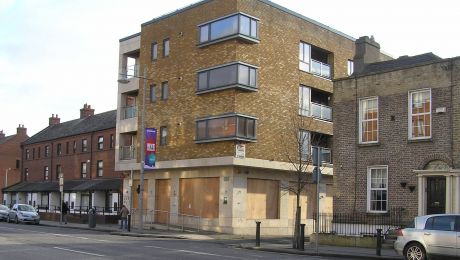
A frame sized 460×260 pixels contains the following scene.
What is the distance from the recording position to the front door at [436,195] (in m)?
21.8

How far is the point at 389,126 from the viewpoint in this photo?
2384 centimetres

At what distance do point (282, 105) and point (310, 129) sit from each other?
2.98 metres

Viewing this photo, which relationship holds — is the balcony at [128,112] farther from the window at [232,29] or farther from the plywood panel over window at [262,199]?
the plywood panel over window at [262,199]

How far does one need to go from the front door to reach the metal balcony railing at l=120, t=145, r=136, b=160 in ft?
78.5

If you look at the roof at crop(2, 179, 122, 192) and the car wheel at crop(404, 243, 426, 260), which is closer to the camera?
the car wheel at crop(404, 243, 426, 260)

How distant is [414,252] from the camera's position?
55.1 ft

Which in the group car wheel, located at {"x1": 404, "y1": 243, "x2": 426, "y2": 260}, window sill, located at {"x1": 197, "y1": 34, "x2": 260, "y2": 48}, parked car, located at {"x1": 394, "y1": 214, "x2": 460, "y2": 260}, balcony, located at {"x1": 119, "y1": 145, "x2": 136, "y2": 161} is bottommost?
car wheel, located at {"x1": 404, "y1": 243, "x2": 426, "y2": 260}

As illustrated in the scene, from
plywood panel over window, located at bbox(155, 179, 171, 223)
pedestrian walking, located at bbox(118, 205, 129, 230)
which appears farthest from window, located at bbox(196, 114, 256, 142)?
pedestrian walking, located at bbox(118, 205, 129, 230)

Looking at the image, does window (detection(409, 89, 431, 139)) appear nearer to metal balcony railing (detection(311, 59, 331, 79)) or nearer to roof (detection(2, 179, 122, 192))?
metal balcony railing (detection(311, 59, 331, 79))

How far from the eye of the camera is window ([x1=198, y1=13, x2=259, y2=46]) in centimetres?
3325

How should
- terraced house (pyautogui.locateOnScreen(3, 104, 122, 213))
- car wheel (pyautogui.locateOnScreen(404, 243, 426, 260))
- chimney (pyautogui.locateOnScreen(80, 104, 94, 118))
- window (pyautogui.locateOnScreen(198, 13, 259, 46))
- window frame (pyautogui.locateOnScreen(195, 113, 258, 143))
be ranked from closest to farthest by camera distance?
car wheel (pyautogui.locateOnScreen(404, 243, 426, 260)) → window frame (pyautogui.locateOnScreen(195, 113, 258, 143)) → window (pyautogui.locateOnScreen(198, 13, 259, 46)) → terraced house (pyautogui.locateOnScreen(3, 104, 122, 213)) → chimney (pyautogui.locateOnScreen(80, 104, 94, 118))

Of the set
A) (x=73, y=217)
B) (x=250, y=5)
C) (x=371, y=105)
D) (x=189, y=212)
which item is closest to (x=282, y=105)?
(x=250, y=5)

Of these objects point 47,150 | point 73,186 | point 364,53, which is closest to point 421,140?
point 364,53

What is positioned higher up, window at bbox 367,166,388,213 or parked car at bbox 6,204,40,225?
window at bbox 367,166,388,213
